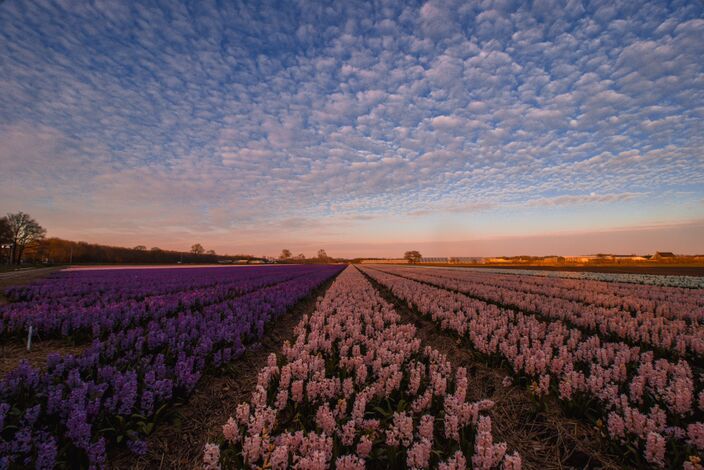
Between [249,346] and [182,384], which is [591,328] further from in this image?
[182,384]

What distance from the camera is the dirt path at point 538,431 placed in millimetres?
3299

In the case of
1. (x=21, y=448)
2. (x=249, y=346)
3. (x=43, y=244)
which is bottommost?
(x=249, y=346)

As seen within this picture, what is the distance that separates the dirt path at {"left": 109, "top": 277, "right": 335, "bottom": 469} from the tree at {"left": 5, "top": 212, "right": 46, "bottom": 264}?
324 ft

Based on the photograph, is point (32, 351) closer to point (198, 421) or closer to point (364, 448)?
point (198, 421)

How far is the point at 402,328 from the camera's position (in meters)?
7.21

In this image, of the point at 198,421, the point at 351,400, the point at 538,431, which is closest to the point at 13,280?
the point at 198,421

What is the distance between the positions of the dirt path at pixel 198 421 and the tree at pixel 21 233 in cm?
9881

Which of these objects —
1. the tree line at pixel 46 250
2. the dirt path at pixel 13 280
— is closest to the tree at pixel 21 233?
the tree line at pixel 46 250

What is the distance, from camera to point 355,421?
3244mm

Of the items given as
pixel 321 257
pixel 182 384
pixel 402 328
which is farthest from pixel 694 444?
pixel 321 257

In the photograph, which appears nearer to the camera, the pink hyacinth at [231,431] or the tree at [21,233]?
the pink hyacinth at [231,431]

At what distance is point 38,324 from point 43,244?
104 meters

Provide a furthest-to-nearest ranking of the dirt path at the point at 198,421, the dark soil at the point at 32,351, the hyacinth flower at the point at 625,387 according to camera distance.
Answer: the dark soil at the point at 32,351
the dirt path at the point at 198,421
the hyacinth flower at the point at 625,387

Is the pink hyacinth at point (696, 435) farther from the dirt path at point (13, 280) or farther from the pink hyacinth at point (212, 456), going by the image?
the dirt path at point (13, 280)
